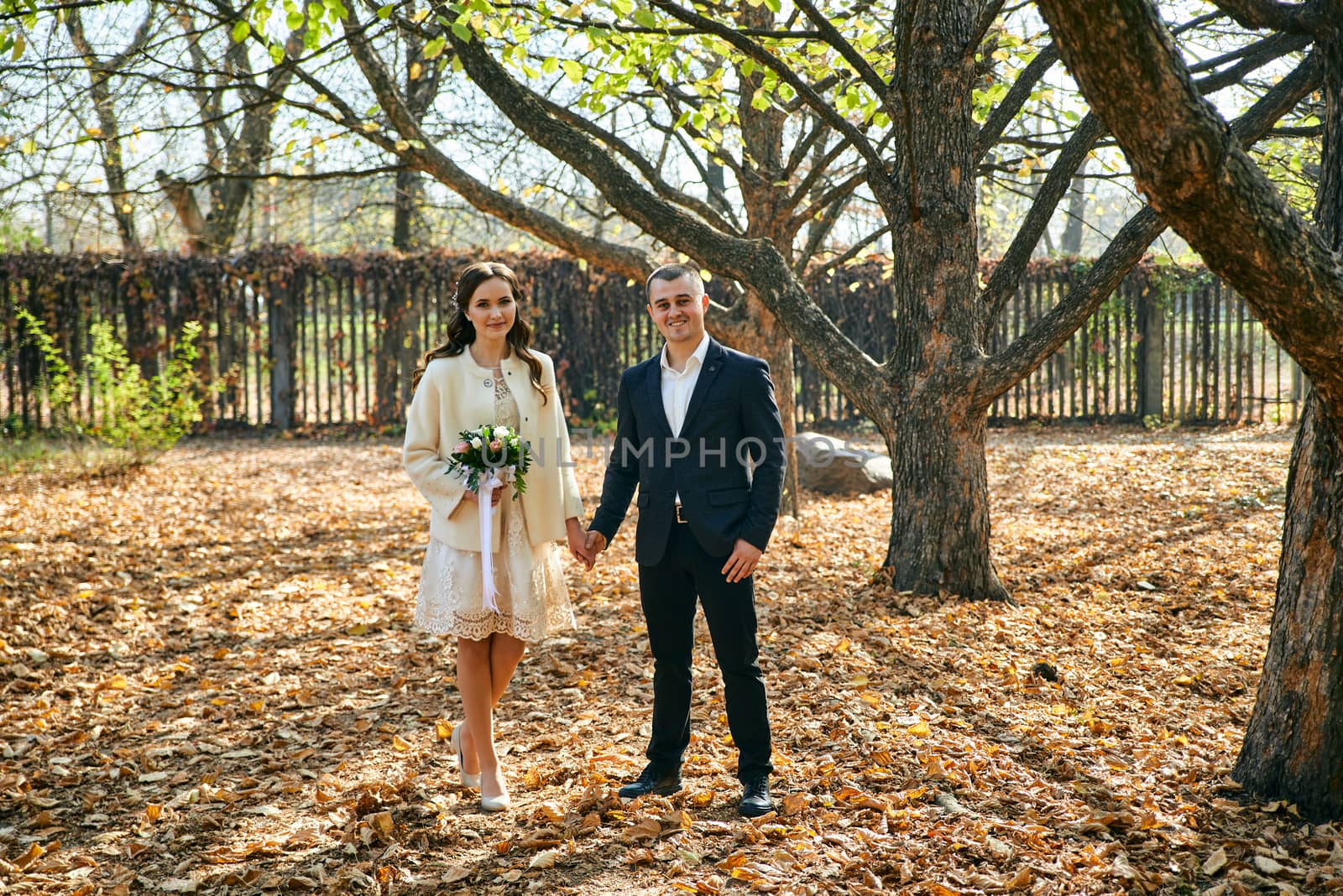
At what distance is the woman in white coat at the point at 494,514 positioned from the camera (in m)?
3.65

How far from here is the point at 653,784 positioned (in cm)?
362

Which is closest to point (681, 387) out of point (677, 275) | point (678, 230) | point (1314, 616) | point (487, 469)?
point (677, 275)

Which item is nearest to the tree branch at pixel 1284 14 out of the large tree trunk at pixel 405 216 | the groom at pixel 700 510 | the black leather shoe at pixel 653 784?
the groom at pixel 700 510

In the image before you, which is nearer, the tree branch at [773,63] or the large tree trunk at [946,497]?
the tree branch at [773,63]

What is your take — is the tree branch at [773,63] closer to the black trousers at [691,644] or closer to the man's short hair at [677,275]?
the man's short hair at [677,275]

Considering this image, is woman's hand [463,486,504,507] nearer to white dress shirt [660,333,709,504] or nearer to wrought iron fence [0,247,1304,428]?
white dress shirt [660,333,709,504]

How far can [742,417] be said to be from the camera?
3518 millimetres

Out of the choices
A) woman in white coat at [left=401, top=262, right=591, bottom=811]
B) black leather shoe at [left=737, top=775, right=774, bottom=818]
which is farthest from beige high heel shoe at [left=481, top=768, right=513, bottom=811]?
black leather shoe at [left=737, top=775, right=774, bottom=818]

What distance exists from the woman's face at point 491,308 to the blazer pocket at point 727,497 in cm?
98

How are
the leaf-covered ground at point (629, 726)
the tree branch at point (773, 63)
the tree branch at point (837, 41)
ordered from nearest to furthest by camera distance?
the leaf-covered ground at point (629, 726) → the tree branch at point (837, 41) → the tree branch at point (773, 63)

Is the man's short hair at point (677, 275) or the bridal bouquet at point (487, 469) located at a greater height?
the man's short hair at point (677, 275)

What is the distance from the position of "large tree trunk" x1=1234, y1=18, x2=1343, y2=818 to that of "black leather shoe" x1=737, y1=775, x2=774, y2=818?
160 cm

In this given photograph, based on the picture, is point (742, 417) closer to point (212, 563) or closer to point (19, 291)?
point (212, 563)

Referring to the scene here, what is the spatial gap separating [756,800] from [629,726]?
3.53ft
